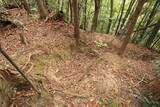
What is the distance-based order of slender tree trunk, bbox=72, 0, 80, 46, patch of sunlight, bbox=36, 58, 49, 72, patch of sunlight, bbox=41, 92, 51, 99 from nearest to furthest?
1. patch of sunlight, bbox=41, 92, 51, 99
2. patch of sunlight, bbox=36, 58, 49, 72
3. slender tree trunk, bbox=72, 0, 80, 46

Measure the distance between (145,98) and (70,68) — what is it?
2.39m

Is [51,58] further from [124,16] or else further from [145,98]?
[124,16]

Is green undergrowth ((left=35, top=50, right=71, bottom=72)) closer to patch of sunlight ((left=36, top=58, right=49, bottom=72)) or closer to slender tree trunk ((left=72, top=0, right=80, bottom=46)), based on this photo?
patch of sunlight ((left=36, top=58, right=49, bottom=72))

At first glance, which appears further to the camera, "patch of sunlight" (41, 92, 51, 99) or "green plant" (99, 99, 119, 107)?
→ "green plant" (99, 99, 119, 107)

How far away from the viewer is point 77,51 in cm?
443

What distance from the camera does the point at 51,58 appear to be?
3787mm

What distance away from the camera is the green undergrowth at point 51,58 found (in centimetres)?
338

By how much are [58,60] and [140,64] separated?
10.6 feet

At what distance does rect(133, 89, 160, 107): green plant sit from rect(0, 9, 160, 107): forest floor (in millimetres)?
141

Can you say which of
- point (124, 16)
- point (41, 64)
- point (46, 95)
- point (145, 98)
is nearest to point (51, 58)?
point (41, 64)

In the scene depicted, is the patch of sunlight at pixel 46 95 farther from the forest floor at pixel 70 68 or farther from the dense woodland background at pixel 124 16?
the dense woodland background at pixel 124 16

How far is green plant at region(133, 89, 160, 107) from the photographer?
294 cm

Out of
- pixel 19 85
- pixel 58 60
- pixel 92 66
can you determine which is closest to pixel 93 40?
pixel 92 66

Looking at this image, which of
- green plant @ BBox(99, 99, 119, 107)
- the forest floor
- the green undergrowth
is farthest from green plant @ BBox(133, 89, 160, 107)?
the green undergrowth
